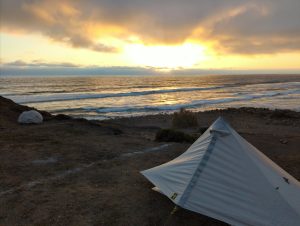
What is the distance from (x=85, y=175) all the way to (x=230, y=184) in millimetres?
3462

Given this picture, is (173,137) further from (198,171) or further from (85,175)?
(198,171)

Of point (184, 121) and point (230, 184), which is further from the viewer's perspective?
point (184, 121)

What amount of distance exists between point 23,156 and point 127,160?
2690 millimetres

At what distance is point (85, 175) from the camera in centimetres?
738

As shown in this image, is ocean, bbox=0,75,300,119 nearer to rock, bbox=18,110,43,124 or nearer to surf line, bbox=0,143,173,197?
rock, bbox=18,110,43,124

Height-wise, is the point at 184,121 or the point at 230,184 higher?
the point at 230,184

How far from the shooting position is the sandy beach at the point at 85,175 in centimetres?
535

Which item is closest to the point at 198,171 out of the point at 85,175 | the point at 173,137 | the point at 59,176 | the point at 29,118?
the point at 85,175

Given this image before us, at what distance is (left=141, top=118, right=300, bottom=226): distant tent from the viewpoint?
15.5 ft

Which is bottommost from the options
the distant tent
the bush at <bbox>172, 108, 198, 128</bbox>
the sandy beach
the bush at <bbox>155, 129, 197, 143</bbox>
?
the bush at <bbox>172, 108, 198, 128</bbox>

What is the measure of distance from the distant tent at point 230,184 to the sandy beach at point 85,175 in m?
0.47

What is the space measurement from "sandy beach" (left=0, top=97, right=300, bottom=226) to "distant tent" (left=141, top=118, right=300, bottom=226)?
1.55ft

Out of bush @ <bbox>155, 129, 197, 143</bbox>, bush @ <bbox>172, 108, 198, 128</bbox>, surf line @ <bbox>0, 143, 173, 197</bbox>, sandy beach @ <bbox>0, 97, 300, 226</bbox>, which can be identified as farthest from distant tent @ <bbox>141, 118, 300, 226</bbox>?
bush @ <bbox>172, 108, 198, 128</bbox>

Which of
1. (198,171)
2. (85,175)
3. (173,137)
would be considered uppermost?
(198,171)
